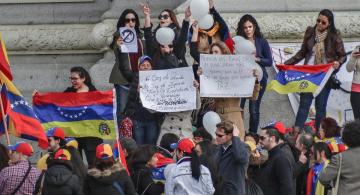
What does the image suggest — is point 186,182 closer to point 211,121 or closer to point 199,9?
point 211,121

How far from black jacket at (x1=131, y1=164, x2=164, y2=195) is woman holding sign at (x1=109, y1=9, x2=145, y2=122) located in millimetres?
2690

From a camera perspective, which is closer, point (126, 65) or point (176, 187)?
point (176, 187)

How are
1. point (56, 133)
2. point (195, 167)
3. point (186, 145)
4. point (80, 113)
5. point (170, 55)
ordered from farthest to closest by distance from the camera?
point (170, 55) < point (80, 113) < point (56, 133) < point (186, 145) < point (195, 167)

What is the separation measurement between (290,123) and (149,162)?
4.31 metres

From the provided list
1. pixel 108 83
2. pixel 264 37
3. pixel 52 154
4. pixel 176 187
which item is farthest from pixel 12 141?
pixel 176 187

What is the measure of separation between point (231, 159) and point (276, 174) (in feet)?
3.02

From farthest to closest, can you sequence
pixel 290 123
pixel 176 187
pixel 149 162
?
pixel 290 123 → pixel 149 162 → pixel 176 187

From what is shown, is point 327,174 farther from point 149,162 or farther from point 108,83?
point 108,83

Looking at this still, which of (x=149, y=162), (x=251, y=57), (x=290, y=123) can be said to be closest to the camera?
(x=149, y=162)

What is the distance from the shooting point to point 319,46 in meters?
19.6

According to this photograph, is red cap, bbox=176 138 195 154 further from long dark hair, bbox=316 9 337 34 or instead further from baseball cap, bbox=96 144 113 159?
long dark hair, bbox=316 9 337 34

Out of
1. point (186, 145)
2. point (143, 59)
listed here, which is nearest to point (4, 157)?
point (186, 145)

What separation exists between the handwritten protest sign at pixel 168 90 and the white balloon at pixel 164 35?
0.33 meters

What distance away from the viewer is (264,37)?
69.8 ft
